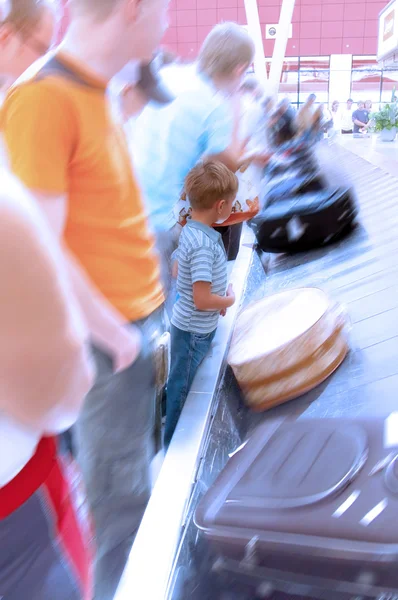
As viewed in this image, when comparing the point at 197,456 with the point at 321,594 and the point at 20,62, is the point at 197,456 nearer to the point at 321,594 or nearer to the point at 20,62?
the point at 321,594

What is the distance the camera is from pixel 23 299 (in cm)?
44

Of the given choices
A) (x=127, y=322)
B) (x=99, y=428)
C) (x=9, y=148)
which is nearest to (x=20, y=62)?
(x=9, y=148)

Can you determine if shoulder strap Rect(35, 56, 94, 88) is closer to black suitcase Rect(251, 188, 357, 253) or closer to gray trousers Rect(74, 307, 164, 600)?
gray trousers Rect(74, 307, 164, 600)

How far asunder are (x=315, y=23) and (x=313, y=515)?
64.3 ft

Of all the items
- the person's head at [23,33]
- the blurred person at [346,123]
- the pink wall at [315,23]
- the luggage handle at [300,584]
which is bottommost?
the blurred person at [346,123]

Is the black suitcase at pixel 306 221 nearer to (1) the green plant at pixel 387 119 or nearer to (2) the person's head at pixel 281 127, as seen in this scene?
(2) the person's head at pixel 281 127

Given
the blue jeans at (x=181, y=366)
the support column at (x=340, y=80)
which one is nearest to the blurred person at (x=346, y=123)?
the support column at (x=340, y=80)

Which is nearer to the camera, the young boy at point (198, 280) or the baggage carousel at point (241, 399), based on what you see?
the baggage carousel at point (241, 399)

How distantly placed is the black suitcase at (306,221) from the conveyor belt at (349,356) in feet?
0.22

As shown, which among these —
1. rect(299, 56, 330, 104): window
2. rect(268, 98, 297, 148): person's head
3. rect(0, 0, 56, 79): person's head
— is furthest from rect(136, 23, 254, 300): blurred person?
rect(299, 56, 330, 104): window

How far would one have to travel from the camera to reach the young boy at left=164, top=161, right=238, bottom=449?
66.8 inches

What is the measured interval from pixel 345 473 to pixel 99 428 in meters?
0.51

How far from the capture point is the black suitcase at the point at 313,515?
2.99 ft

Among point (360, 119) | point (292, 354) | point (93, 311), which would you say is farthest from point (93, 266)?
point (360, 119)
